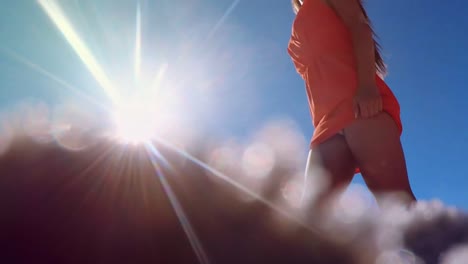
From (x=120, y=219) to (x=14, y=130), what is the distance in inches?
13.2

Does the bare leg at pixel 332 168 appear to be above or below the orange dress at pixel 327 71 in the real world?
below

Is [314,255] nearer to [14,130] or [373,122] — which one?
[14,130]

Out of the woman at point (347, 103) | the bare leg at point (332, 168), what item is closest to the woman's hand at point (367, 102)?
the woman at point (347, 103)

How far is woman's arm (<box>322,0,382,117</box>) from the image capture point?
1620mm

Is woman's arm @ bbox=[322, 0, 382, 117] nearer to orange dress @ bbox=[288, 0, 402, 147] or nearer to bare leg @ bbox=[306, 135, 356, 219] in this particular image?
orange dress @ bbox=[288, 0, 402, 147]

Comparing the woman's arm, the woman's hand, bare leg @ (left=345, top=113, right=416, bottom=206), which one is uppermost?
the woman's arm

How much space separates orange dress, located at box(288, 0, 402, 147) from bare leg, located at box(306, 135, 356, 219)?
0.15ft

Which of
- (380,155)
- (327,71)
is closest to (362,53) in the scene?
(327,71)

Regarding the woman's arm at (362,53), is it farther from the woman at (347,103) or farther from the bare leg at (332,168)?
the bare leg at (332,168)

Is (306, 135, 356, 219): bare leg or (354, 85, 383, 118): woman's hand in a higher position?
(354, 85, 383, 118): woman's hand

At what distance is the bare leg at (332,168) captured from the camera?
1.71m

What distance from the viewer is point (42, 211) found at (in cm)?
87

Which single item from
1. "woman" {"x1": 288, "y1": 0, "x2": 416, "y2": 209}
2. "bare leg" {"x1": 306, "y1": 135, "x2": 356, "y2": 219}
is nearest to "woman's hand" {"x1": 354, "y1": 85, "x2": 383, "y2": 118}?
"woman" {"x1": 288, "y1": 0, "x2": 416, "y2": 209}

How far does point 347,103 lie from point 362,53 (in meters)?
0.23
